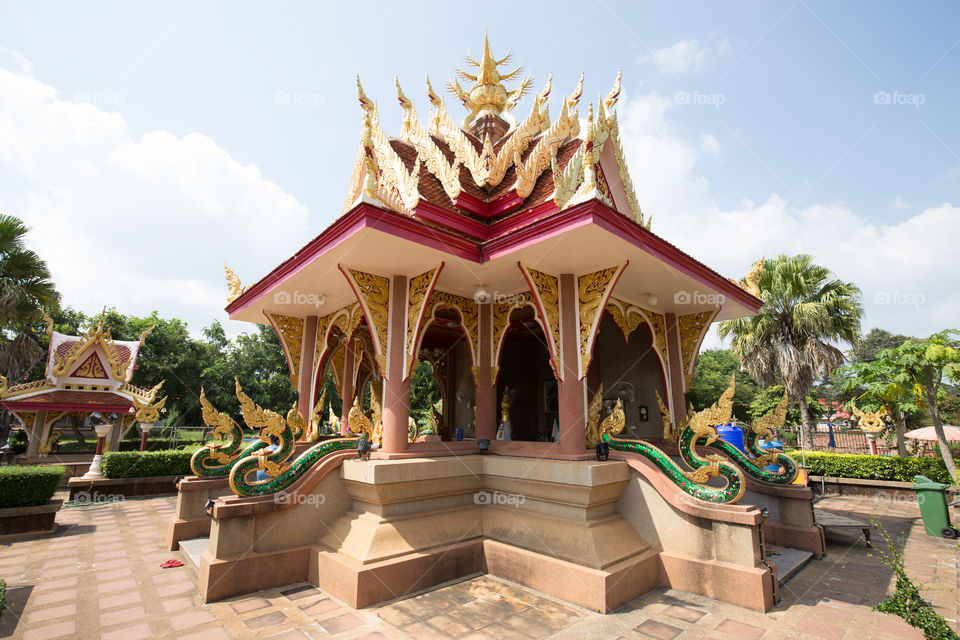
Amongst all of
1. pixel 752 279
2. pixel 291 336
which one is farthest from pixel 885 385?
pixel 291 336

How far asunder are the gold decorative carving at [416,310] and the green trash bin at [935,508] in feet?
28.0

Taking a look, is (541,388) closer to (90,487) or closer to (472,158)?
(472,158)

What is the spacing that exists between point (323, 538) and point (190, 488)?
9.51ft

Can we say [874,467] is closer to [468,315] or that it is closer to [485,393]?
[485,393]

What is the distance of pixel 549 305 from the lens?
6363mm

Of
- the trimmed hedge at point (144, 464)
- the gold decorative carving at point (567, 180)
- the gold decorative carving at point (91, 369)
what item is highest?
the gold decorative carving at point (567, 180)

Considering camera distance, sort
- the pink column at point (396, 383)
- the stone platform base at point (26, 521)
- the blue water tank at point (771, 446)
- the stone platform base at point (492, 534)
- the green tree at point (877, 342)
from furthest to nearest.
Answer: the green tree at point (877, 342) < the stone platform base at point (26, 521) < the blue water tank at point (771, 446) < the pink column at point (396, 383) < the stone platform base at point (492, 534)

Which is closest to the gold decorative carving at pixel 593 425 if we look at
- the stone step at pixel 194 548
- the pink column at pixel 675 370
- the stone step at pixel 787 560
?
the stone step at pixel 787 560

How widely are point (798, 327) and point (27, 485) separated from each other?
64.5 feet

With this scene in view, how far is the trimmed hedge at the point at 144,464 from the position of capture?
474 inches

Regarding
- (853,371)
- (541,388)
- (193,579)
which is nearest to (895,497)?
(853,371)

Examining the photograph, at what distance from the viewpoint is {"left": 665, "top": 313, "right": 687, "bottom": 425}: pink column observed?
8.27 m

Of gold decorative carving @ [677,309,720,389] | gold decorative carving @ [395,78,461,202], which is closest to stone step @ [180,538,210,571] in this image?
gold decorative carving @ [395,78,461,202]

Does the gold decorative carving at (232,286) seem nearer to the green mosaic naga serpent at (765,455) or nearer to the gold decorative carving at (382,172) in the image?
the gold decorative carving at (382,172)
